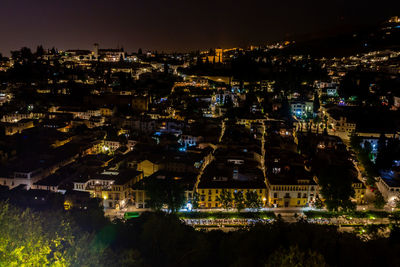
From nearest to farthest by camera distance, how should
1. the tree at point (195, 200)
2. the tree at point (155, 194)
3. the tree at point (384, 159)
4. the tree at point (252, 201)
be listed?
the tree at point (155, 194)
the tree at point (252, 201)
the tree at point (195, 200)
the tree at point (384, 159)

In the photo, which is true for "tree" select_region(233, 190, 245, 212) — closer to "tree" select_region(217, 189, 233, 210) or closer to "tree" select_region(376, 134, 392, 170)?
"tree" select_region(217, 189, 233, 210)

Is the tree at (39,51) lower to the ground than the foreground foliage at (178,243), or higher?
higher

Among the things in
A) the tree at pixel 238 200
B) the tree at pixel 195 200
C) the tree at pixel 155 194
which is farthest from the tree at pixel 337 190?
the tree at pixel 155 194

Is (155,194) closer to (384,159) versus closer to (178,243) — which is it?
(178,243)

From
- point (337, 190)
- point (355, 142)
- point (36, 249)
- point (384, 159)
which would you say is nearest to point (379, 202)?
point (337, 190)

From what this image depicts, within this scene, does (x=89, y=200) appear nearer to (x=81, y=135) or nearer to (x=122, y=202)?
(x=122, y=202)

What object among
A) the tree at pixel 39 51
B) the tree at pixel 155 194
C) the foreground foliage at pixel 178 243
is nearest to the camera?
the foreground foliage at pixel 178 243

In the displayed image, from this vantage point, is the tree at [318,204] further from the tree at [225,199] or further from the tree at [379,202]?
the tree at [225,199]
